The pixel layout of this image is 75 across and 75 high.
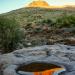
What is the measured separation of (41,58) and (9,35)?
4498 millimetres

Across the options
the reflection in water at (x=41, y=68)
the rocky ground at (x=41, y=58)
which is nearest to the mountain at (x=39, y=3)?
the rocky ground at (x=41, y=58)

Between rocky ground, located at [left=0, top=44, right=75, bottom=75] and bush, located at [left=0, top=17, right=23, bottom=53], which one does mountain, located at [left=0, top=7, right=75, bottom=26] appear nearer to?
bush, located at [left=0, top=17, right=23, bottom=53]

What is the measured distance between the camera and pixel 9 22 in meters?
12.6

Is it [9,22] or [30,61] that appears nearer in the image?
[30,61]

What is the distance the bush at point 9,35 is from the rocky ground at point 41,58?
3444 millimetres

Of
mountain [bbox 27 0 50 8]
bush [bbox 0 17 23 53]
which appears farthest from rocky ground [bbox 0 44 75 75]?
mountain [bbox 27 0 50 8]

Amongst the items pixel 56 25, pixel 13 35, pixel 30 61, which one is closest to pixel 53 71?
pixel 30 61

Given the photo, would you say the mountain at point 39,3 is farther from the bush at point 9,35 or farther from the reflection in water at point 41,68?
the reflection in water at point 41,68

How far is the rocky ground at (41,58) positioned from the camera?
7180mm

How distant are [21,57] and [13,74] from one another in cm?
108

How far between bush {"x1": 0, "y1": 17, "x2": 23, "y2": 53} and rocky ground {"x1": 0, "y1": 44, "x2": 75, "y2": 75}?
3.44 meters

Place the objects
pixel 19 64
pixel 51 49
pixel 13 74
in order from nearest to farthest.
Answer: pixel 13 74
pixel 19 64
pixel 51 49

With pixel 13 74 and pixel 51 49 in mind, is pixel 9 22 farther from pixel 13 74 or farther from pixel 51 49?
pixel 13 74

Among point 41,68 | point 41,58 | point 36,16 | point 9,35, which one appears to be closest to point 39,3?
point 36,16
